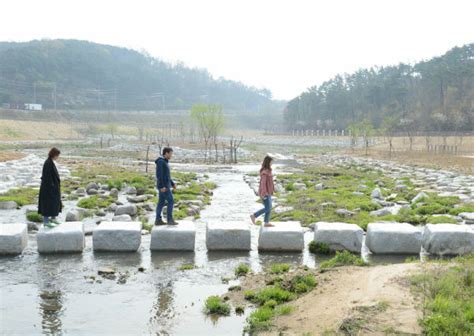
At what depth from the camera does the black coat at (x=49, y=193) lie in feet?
34.7

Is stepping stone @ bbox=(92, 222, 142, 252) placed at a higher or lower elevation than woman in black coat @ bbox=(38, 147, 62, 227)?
lower

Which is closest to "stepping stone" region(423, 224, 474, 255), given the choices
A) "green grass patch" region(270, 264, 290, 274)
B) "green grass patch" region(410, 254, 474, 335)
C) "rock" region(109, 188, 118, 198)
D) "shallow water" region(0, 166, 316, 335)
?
"green grass patch" region(410, 254, 474, 335)

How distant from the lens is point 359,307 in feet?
19.7

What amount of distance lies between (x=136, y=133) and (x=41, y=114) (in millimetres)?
23919

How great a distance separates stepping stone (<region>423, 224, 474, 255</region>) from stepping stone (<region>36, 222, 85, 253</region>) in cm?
690

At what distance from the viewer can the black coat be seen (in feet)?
34.7

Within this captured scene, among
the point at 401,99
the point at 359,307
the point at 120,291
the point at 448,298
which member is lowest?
the point at 120,291

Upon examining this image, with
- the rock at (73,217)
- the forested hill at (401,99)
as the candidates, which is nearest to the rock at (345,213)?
the rock at (73,217)

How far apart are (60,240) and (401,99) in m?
95.0

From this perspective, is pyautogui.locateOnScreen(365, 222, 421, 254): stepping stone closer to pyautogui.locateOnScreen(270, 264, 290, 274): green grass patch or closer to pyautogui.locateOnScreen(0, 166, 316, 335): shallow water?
pyautogui.locateOnScreen(0, 166, 316, 335): shallow water

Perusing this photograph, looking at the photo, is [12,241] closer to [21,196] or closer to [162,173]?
[162,173]

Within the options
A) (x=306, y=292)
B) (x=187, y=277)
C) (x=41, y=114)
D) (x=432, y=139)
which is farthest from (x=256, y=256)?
(x=41, y=114)

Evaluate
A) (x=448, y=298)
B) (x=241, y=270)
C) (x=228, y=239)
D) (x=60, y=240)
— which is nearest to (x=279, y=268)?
(x=241, y=270)

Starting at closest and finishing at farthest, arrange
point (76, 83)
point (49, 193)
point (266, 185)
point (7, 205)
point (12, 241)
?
1. point (12, 241)
2. point (49, 193)
3. point (266, 185)
4. point (7, 205)
5. point (76, 83)
